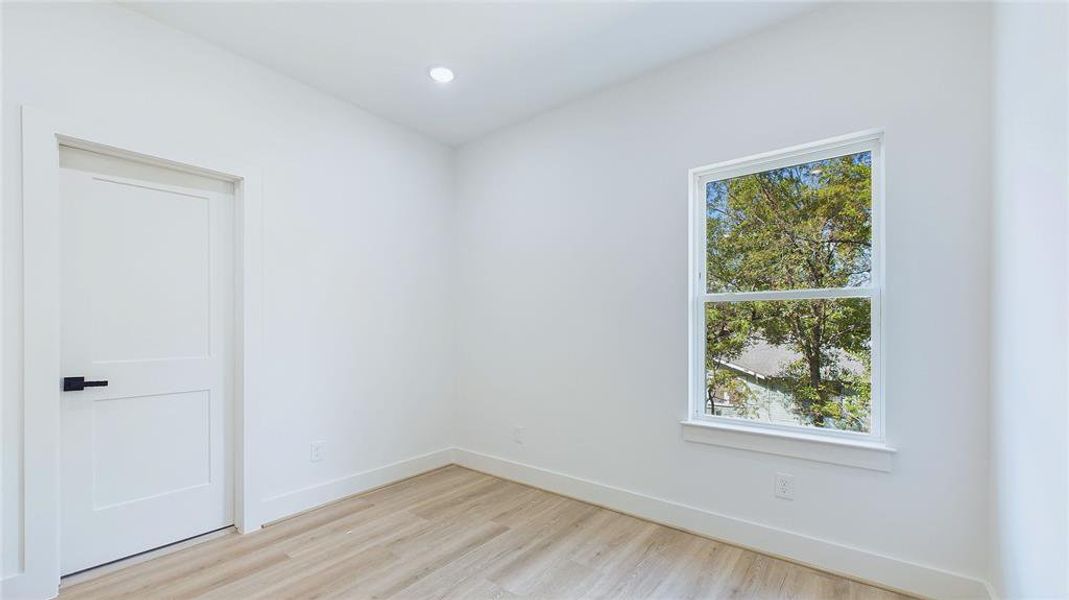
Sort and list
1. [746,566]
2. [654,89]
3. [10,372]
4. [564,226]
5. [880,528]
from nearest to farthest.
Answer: [10,372]
[880,528]
[746,566]
[654,89]
[564,226]

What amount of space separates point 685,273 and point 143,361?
3.01 meters

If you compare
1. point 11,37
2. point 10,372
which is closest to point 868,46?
point 11,37

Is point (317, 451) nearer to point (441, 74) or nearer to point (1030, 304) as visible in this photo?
point (441, 74)

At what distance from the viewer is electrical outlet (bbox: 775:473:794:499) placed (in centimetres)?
235

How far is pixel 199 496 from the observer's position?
262cm

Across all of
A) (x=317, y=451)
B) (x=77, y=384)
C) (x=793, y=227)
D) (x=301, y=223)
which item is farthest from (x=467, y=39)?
(x=317, y=451)

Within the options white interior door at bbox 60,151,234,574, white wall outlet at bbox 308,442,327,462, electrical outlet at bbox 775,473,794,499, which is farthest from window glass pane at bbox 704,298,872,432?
white interior door at bbox 60,151,234,574

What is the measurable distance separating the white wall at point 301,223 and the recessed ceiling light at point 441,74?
31.3 inches

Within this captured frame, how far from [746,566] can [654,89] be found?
2.72 meters

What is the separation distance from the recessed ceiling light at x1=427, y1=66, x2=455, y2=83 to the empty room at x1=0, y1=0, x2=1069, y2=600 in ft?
0.41

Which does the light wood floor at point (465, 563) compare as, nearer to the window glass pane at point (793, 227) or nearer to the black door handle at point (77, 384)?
the black door handle at point (77, 384)

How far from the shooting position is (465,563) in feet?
7.72

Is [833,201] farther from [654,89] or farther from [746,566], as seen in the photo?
[746,566]

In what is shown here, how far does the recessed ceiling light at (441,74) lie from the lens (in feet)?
9.39
